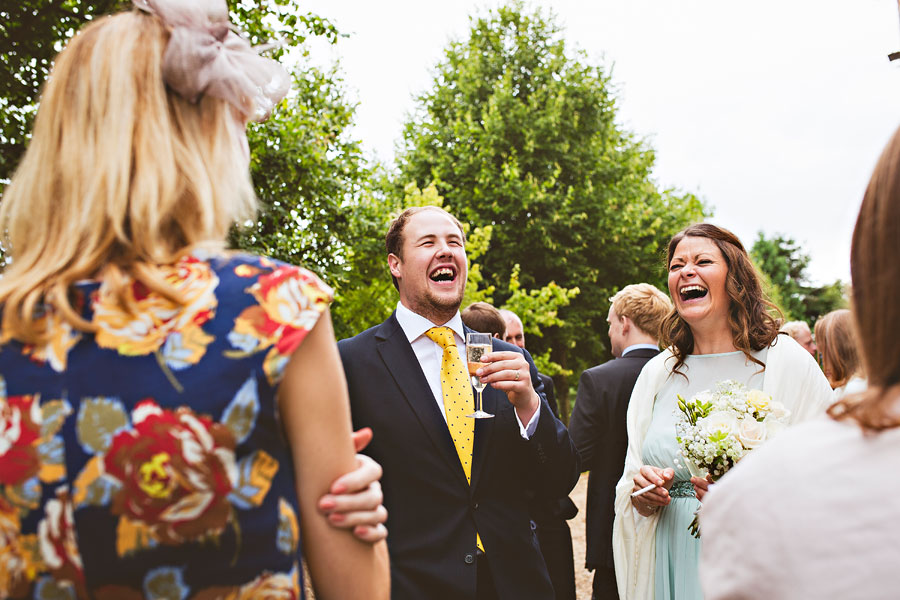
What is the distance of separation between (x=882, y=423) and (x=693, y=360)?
2969 millimetres

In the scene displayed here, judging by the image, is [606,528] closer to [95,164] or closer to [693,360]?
[693,360]

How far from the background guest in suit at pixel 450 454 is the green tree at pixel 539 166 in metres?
14.5

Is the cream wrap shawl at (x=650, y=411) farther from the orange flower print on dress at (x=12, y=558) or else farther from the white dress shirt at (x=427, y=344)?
the orange flower print on dress at (x=12, y=558)

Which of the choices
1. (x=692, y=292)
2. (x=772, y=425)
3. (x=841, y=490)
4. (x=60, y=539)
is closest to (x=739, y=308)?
(x=692, y=292)

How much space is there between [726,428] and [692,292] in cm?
104

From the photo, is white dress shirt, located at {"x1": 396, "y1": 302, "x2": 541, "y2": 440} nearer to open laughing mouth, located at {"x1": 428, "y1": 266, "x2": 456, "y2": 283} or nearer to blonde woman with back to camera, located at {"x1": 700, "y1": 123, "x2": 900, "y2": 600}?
open laughing mouth, located at {"x1": 428, "y1": 266, "x2": 456, "y2": 283}

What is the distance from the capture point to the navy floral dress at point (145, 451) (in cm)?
120

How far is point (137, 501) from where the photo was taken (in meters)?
1.19

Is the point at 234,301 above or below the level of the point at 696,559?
above

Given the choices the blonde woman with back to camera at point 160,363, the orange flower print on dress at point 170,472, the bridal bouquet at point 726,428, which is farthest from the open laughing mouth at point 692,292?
the orange flower print on dress at point 170,472

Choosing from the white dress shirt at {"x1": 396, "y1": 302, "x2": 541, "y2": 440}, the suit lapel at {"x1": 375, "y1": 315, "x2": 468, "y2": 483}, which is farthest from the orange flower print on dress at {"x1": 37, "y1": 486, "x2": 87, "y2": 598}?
the white dress shirt at {"x1": 396, "y1": 302, "x2": 541, "y2": 440}

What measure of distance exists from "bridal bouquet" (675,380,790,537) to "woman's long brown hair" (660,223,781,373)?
571mm

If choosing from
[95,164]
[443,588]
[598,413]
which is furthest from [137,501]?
[598,413]

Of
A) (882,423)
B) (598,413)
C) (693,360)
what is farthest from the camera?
(598,413)
